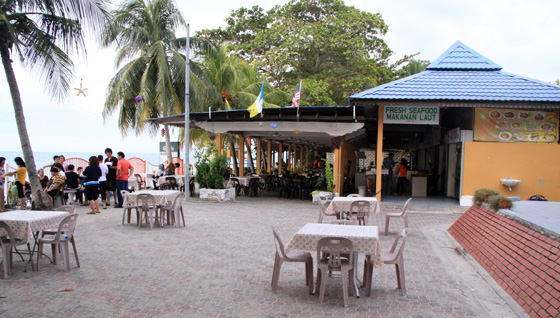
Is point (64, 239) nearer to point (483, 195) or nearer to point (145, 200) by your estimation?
point (145, 200)

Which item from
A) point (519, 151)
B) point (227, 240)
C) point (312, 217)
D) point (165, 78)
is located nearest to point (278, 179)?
point (165, 78)

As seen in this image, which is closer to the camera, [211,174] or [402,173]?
[211,174]

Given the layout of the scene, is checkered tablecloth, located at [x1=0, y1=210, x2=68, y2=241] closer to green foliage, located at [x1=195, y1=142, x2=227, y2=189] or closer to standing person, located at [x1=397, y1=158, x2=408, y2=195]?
green foliage, located at [x1=195, y1=142, x2=227, y2=189]

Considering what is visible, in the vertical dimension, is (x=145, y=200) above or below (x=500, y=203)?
below

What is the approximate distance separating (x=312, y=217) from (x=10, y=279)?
771cm

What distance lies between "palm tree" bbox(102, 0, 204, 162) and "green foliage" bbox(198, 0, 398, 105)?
6.17 meters

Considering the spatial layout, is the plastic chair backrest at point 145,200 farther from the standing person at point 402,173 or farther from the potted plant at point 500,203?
the standing person at point 402,173

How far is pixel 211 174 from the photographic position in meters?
15.7

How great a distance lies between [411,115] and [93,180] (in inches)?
385

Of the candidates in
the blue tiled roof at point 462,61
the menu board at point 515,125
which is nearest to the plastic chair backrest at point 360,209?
the menu board at point 515,125

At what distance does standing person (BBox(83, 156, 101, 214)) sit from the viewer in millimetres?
11562

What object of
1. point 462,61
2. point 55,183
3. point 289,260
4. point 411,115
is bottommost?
point 289,260

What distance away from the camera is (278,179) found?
20.3 meters

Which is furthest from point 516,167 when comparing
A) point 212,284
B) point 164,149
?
point 164,149
